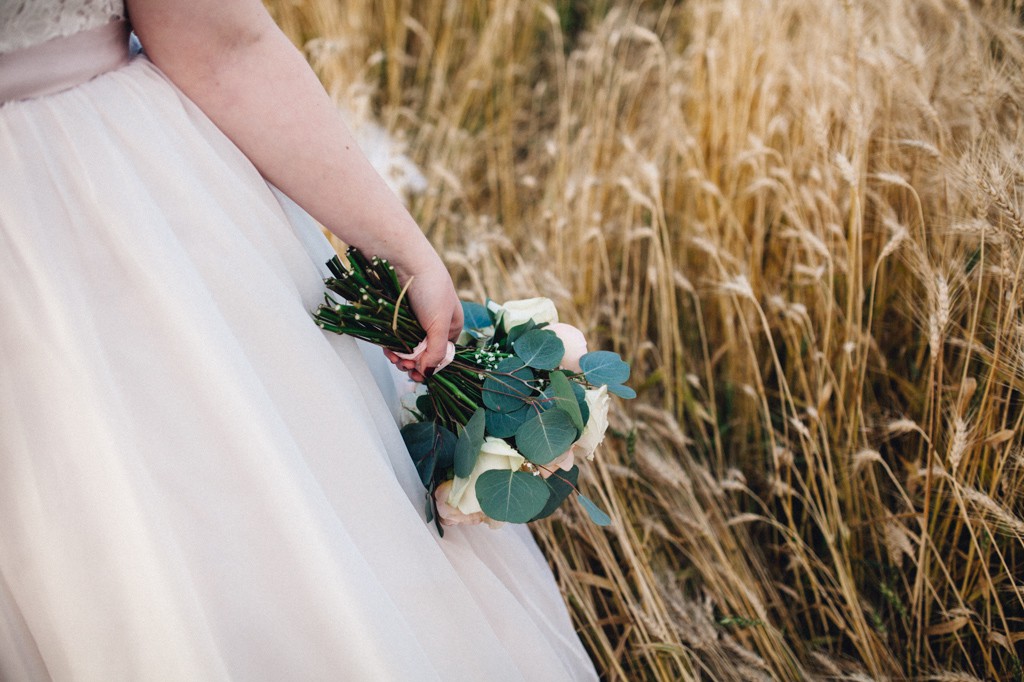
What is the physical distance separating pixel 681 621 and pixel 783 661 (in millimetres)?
195

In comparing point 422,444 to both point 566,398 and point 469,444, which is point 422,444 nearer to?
point 469,444

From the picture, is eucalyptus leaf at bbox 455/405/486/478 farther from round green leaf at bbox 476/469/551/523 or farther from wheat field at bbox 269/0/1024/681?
wheat field at bbox 269/0/1024/681

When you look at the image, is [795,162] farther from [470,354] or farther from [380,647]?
[380,647]

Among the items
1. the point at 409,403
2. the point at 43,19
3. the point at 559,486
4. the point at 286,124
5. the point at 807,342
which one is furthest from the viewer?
the point at 807,342

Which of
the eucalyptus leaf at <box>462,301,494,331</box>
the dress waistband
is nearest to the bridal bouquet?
the eucalyptus leaf at <box>462,301,494,331</box>

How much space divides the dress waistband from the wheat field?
90cm

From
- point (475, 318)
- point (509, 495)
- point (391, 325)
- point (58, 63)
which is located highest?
point (58, 63)

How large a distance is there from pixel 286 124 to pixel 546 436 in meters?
0.53

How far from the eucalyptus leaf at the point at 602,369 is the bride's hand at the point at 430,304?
0.21 metres

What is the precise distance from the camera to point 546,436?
859 millimetres

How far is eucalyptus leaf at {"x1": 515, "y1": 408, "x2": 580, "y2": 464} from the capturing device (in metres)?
0.85

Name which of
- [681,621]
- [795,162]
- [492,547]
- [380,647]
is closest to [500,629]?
[492,547]

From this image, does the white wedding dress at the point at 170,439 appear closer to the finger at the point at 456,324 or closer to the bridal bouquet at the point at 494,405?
the bridal bouquet at the point at 494,405

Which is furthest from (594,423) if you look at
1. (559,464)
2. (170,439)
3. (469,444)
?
(170,439)
